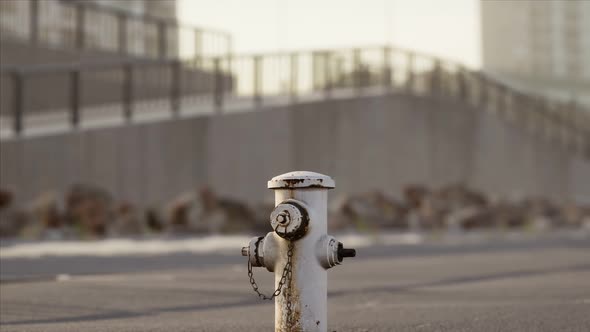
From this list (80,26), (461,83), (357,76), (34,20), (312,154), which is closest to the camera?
(34,20)

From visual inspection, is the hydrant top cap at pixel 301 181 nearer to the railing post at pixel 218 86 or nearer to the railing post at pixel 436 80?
the railing post at pixel 218 86

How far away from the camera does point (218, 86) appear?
74.8 ft

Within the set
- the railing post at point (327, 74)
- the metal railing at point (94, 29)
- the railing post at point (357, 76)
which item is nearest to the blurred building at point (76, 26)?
the metal railing at point (94, 29)

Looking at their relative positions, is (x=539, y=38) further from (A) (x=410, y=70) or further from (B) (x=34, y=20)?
(B) (x=34, y=20)

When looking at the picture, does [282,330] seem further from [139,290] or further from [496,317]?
[139,290]

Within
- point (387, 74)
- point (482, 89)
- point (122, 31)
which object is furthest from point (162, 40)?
point (482, 89)

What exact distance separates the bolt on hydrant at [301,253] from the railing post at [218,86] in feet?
57.8

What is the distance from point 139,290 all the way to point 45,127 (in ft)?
34.7

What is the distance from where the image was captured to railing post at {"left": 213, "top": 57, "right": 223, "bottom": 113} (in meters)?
22.9

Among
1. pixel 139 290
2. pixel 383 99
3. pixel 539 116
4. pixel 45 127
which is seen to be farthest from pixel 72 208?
pixel 539 116

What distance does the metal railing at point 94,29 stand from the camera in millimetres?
23094

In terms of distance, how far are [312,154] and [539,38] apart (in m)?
87.8

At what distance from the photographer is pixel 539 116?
32.4m

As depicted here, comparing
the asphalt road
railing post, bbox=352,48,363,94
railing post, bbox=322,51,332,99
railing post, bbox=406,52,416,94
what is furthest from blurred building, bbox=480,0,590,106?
the asphalt road
